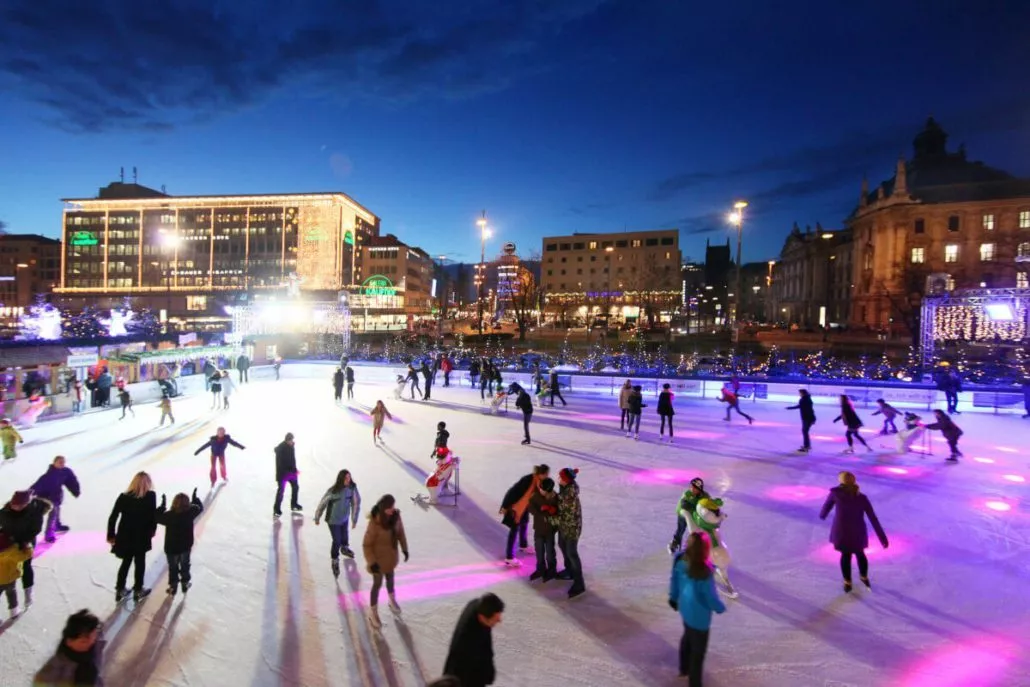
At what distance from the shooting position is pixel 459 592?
234 inches

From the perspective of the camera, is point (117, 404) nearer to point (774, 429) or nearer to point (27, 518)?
point (27, 518)

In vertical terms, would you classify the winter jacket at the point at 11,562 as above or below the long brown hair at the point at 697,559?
below

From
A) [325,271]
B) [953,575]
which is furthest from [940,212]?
[325,271]

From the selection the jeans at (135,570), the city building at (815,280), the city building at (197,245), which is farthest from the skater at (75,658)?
the city building at (197,245)

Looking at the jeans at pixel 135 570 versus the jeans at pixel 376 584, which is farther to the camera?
the jeans at pixel 135 570

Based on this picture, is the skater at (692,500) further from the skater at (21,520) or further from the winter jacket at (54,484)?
the winter jacket at (54,484)

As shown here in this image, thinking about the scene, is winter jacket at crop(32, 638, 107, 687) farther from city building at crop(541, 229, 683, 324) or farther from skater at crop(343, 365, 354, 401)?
city building at crop(541, 229, 683, 324)

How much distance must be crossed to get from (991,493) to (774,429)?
567 cm

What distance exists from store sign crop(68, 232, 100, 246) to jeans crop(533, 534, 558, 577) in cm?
11847

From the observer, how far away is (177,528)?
5582 millimetres

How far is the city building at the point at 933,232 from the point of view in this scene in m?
49.9

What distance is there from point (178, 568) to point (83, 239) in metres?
117

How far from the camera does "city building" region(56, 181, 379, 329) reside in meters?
94.6

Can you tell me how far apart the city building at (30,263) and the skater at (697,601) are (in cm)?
12442
